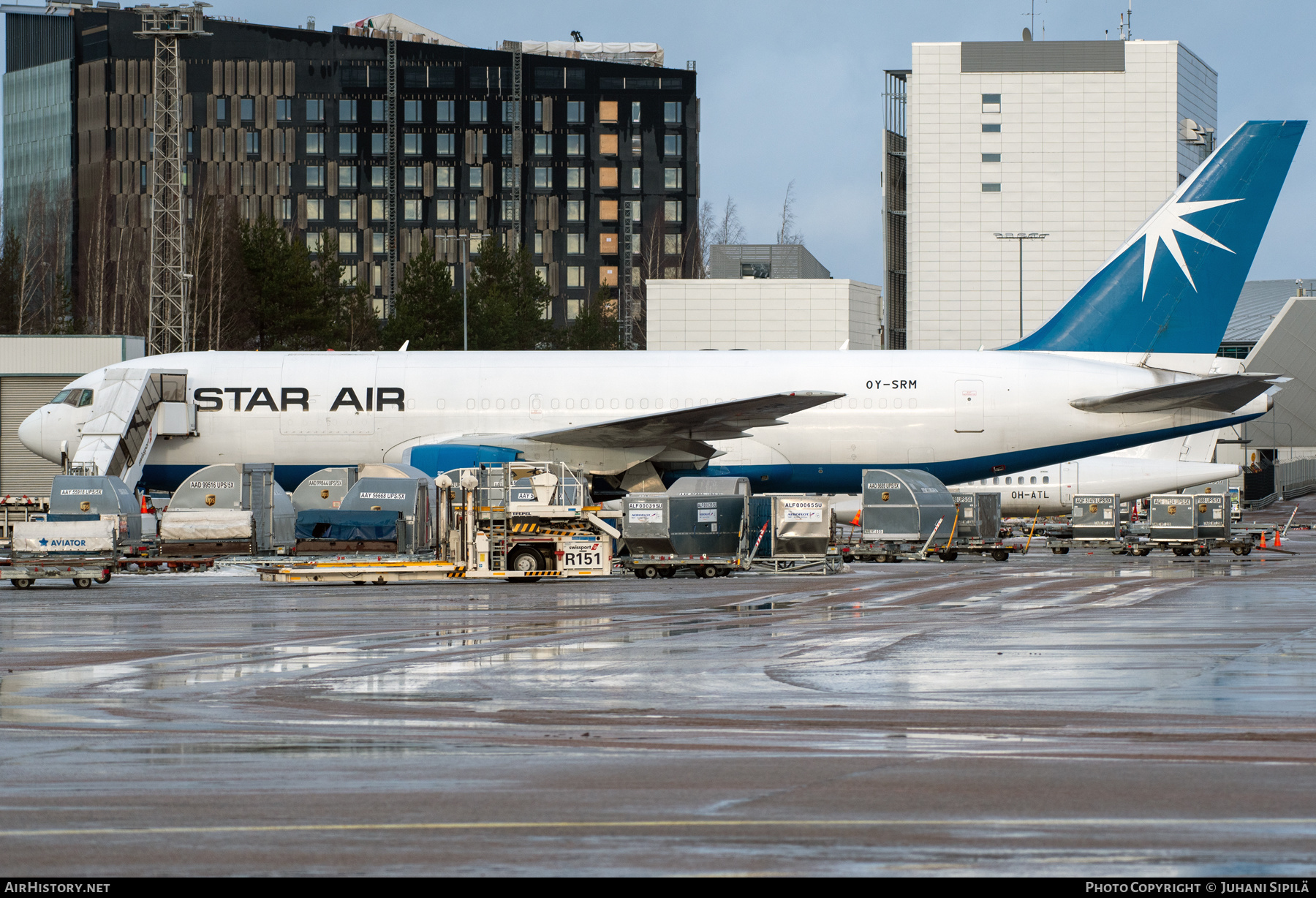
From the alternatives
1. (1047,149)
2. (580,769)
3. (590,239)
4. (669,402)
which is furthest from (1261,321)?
(580,769)

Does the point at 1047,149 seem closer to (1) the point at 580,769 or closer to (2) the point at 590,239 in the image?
(2) the point at 590,239

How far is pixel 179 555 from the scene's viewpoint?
31375 millimetres

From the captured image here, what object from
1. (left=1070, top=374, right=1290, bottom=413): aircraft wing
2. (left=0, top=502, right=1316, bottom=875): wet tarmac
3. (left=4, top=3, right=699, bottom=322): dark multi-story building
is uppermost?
(left=4, top=3, right=699, bottom=322): dark multi-story building

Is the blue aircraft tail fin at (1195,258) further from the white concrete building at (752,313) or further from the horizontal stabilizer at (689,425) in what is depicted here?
the white concrete building at (752,313)

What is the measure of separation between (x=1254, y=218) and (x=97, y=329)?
8272 cm

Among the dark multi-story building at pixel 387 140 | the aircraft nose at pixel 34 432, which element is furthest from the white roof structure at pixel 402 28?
the aircraft nose at pixel 34 432

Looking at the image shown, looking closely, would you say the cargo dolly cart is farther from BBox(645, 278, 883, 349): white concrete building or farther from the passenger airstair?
BBox(645, 278, 883, 349): white concrete building

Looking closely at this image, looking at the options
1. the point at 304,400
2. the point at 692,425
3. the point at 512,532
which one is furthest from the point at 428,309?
the point at 512,532

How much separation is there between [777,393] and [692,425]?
10.3 ft

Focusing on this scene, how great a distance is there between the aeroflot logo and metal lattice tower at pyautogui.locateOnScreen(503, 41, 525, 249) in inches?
4363

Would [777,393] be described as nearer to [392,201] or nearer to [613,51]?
[392,201]

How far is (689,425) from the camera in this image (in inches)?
1405

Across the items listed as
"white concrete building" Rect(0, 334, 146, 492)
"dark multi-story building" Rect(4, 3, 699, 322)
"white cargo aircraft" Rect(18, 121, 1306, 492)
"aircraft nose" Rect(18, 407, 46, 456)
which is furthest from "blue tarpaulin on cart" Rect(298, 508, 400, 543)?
"dark multi-story building" Rect(4, 3, 699, 322)

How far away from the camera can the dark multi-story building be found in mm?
145750
